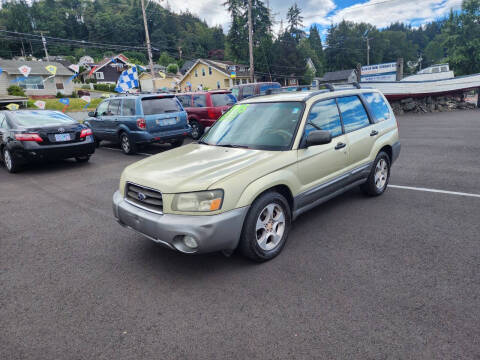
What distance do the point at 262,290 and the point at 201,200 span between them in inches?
38.7

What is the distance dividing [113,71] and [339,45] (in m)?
58.5

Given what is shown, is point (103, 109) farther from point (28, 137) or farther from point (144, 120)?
point (28, 137)

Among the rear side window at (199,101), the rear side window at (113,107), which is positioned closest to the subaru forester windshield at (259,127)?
the rear side window at (113,107)

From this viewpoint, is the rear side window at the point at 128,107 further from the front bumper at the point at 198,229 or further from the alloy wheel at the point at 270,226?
the alloy wheel at the point at 270,226

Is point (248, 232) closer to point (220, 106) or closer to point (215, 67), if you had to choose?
point (220, 106)

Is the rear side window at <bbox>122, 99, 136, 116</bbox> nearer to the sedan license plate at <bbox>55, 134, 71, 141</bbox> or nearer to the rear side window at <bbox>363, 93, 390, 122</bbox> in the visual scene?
the sedan license plate at <bbox>55, 134, 71, 141</bbox>

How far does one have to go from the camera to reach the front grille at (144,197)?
3145 millimetres

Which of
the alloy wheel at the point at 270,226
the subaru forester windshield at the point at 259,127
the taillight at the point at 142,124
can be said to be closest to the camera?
the alloy wheel at the point at 270,226

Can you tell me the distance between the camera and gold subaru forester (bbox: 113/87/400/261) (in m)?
2.98

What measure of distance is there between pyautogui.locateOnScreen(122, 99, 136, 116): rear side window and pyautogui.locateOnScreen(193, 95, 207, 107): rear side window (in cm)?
322

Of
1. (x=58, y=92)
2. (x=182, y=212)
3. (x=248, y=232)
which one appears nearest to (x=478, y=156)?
(x=248, y=232)

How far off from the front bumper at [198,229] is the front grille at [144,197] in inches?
3.1

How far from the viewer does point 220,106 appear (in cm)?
1235

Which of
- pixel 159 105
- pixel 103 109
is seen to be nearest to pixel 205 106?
pixel 159 105
